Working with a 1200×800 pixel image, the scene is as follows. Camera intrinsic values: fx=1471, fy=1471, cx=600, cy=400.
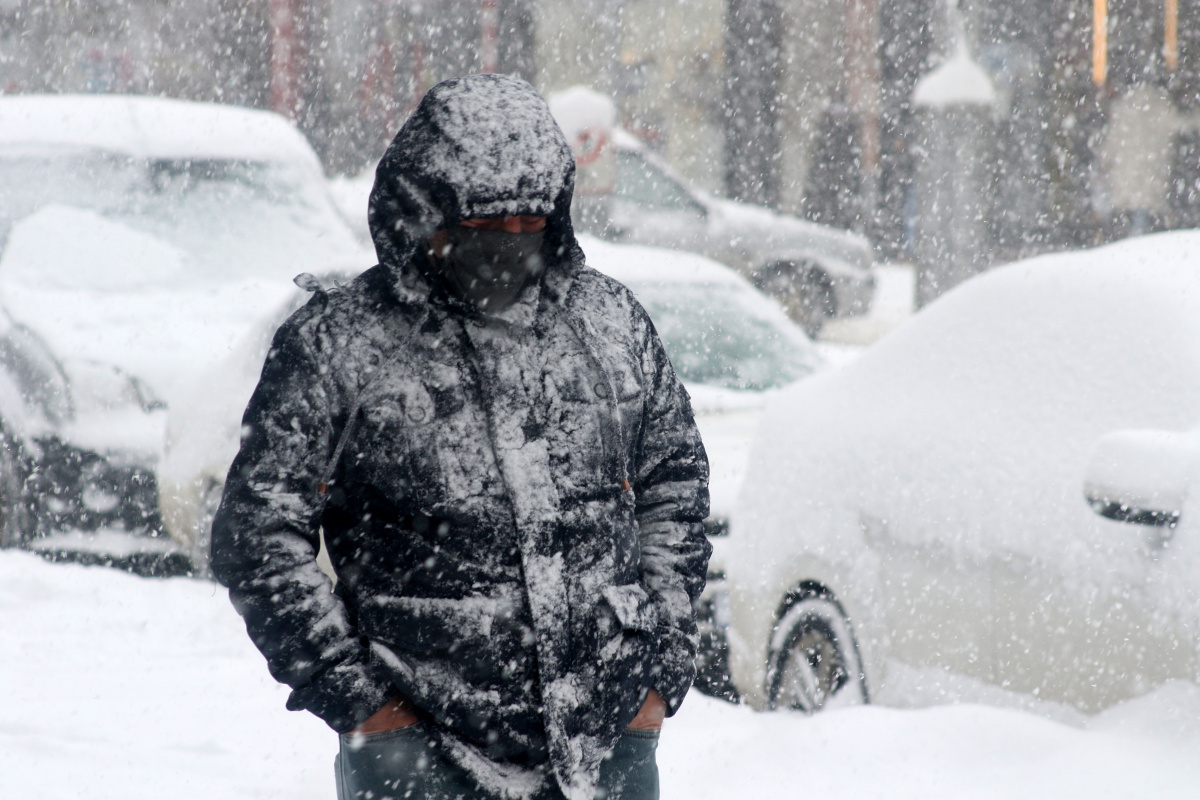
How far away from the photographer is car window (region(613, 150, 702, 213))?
14875 millimetres

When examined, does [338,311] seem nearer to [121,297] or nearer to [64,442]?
[64,442]

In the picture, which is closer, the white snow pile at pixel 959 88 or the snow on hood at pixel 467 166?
the snow on hood at pixel 467 166

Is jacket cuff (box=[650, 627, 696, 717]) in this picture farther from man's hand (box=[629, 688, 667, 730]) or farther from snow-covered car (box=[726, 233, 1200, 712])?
snow-covered car (box=[726, 233, 1200, 712])

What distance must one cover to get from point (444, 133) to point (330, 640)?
2.38ft

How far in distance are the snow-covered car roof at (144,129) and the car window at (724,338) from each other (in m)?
2.98

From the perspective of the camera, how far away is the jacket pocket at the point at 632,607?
2070mm

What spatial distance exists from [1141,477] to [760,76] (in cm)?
1961

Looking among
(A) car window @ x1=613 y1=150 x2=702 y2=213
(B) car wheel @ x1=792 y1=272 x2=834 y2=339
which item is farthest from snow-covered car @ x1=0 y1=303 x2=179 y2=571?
(B) car wheel @ x1=792 y1=272 x2=834 y2=339

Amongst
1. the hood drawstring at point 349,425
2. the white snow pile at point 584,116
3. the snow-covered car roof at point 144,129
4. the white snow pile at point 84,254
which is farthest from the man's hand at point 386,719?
the white snow pile at point 584,116

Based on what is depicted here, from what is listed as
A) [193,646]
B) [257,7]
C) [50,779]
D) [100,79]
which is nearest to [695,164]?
[257,7]

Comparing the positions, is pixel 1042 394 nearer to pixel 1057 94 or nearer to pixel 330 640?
pixel 330 640

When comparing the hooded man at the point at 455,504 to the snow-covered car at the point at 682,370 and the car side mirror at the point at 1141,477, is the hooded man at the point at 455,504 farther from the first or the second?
the snow-covered car at the point at 682,370

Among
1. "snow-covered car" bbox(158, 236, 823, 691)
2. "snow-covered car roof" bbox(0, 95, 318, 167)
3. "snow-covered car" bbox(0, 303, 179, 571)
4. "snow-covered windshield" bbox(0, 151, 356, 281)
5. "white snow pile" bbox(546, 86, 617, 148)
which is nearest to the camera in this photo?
"snow-covered car" bbox(158, 236, 823, 691)

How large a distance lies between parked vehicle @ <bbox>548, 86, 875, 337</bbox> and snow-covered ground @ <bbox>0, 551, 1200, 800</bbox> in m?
9.61
